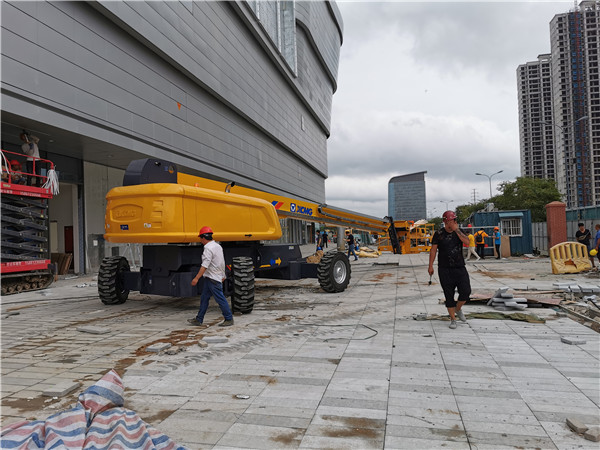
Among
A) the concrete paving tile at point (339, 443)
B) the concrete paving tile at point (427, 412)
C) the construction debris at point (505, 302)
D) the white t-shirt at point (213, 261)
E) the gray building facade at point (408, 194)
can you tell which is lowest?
the concrete paving tile at point (427, 412)

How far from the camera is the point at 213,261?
23.2 ft

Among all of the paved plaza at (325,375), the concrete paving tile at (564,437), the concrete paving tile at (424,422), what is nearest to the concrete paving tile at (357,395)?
the paved plaza at (325,375)

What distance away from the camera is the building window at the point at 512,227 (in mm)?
24156

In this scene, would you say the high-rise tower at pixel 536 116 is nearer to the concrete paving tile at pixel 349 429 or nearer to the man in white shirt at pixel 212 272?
the man in white shirt at pixel 212 272

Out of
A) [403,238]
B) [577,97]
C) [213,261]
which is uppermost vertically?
[577,97]

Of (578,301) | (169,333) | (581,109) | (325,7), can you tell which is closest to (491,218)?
(578,301)

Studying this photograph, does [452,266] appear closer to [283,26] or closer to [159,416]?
[159,416]

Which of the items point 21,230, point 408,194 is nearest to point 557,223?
Answer: point 21,230

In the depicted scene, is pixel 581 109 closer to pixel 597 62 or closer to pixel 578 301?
Answer: pixel 597 62

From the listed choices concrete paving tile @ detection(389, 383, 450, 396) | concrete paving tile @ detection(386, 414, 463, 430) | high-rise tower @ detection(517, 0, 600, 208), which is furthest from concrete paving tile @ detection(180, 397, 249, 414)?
high-rise tower @ detection(517, 0, 600, 208)

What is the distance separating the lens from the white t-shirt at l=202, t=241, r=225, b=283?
7031 mm

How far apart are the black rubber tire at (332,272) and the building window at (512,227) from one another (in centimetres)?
1710

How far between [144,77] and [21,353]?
16.4 meters

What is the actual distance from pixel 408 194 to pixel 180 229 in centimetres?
12566
